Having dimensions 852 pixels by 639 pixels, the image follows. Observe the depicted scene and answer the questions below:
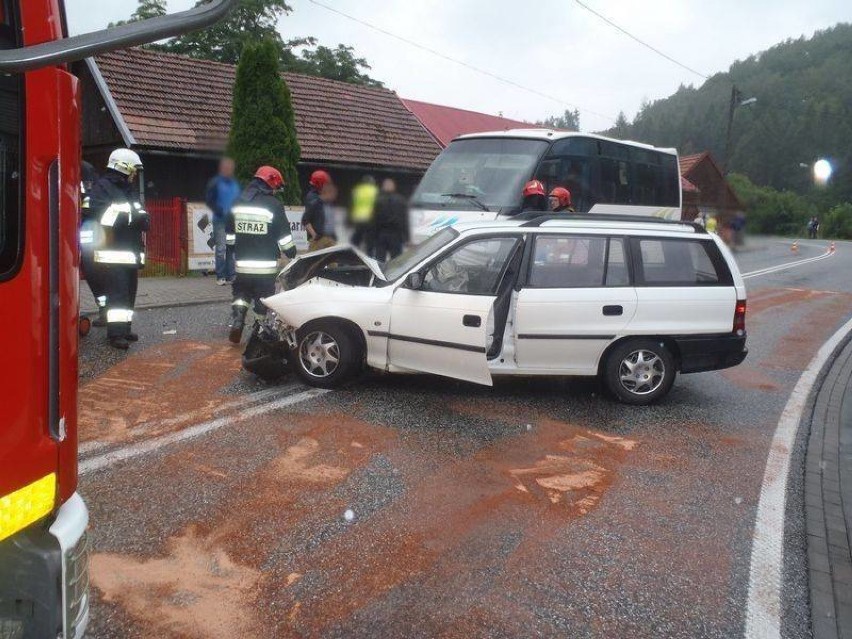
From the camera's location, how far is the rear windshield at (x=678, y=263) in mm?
6637

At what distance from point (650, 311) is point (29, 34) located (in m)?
5.61

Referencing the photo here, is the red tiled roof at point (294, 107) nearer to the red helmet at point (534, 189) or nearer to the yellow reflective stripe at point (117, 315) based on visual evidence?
the red helmet at point (534, 189)

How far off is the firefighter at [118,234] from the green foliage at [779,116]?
10.7 metres

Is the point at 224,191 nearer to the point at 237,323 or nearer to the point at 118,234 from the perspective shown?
the point at 118,234

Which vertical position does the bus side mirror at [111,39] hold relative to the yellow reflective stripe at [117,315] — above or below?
above

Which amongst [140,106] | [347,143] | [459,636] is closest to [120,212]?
[459,636]

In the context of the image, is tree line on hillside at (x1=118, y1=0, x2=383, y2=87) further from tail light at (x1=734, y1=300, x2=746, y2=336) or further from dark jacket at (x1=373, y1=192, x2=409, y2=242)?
tail light at (x1=734, y1=300, x2=746, y2=336)

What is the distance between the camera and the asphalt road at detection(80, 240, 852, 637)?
10.7 ft

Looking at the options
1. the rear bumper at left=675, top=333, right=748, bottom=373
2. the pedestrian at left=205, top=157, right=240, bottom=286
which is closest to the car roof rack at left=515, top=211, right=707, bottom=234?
the rear bumper at left=675, top=333, right=748, bottom=373

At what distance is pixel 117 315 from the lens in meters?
7.69

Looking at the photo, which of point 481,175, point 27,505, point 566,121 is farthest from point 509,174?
point 566,121

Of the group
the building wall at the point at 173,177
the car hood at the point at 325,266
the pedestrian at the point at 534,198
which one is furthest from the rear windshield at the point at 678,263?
the building wall at the point at 173,177

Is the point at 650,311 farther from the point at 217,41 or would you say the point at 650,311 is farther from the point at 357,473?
the point at 217,41

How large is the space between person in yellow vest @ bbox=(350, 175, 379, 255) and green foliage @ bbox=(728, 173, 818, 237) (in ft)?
18.6
